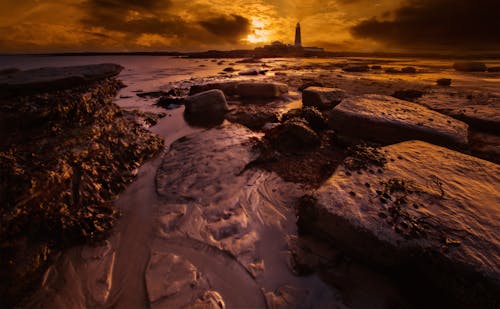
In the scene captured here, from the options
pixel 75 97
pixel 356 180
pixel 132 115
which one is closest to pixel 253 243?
pixel 356 180

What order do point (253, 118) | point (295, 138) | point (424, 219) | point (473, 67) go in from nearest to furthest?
point (424, 219)
point (295, 138)
point (253, 118)
point (473, 67)

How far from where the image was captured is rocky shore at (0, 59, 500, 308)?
130cm

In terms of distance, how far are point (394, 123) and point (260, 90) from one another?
4.71 meters

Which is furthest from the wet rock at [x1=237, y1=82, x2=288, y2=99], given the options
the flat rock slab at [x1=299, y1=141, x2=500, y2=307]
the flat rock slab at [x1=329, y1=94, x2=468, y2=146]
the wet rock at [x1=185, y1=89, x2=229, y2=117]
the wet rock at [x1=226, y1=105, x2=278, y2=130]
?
the flat rock slab at [x1=299, y1=141, x2=500, y2=307]

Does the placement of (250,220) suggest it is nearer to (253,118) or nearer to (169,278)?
(169,278)

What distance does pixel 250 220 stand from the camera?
6.47ft

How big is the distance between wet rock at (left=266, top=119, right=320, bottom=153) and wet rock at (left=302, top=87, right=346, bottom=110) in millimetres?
2071

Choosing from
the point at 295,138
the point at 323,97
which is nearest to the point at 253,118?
the point at 295,138

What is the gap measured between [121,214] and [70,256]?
509 millimetres

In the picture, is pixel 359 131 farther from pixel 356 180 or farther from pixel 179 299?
pixel 179 299

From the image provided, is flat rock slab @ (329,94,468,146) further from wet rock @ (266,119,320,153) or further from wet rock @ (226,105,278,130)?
wet rock @ (226,105,278,130)

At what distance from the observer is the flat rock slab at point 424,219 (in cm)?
116

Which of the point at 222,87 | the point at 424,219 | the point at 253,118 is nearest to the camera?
the point at 424,219

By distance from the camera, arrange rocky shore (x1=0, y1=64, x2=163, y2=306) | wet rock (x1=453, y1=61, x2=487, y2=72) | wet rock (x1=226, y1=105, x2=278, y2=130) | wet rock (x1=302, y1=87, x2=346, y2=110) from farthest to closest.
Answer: wet rock (x1=453, y1=61, x2=487, y2=72), wet rock (x1=302, y1=87, x2=346, y2=110), wet rock (x1=226, y1=105, x2=278, y2=130), rocky shore (x1=0, y1=64, x2=163, y2=306)
